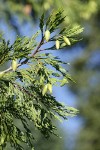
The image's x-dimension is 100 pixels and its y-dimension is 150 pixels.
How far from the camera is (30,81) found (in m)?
1.47

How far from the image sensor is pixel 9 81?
1429 mm

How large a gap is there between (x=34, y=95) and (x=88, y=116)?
675 inches

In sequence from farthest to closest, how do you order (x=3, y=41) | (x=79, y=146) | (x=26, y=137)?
(x=79, y=146) < (x=26, y=137) < (x=3, y=41)

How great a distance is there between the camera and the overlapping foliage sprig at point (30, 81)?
139 cm

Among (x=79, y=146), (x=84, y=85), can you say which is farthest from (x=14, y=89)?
(x=84, y=85)

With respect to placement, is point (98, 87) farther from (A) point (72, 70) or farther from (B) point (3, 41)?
(B) point (3, 41)

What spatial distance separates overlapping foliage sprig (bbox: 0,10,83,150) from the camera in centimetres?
139

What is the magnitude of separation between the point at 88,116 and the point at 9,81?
56.4 feet

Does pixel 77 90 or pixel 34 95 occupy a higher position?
pixel 77 90

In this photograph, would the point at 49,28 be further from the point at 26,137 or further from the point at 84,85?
the point at 84,85

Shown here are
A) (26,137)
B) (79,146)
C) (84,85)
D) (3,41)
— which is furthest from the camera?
(84,85)

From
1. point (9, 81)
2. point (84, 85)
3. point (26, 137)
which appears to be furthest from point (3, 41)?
point (84, 85)

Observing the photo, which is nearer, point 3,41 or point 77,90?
point 3,41

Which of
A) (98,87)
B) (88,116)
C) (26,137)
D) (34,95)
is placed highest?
(98,87)
